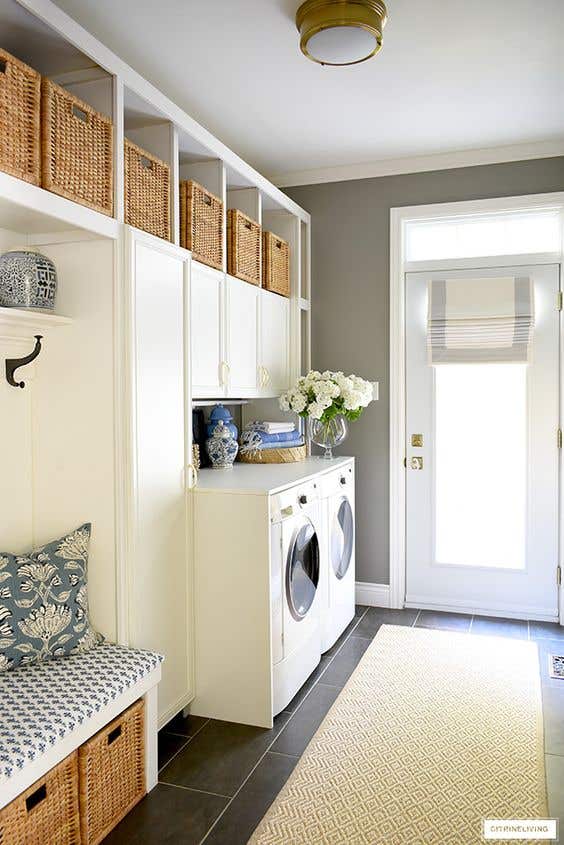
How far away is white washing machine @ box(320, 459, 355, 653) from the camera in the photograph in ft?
11.2

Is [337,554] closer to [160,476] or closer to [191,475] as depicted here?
[191,475]

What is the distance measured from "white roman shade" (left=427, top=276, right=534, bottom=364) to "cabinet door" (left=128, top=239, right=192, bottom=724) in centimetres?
190

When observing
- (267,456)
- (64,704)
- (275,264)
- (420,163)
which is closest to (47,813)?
(64,704)

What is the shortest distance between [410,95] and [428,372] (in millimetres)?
1581

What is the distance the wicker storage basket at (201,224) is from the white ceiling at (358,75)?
0.52 m

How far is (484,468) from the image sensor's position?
4.06 metres

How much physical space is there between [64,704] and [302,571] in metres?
1.37

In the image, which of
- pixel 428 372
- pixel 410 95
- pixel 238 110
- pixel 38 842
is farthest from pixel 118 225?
pixel 428 372

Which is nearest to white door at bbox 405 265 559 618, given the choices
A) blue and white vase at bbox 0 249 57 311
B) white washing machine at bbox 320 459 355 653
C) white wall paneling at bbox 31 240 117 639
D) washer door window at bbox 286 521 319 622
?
white washing machine at bbox 320 459 355 653

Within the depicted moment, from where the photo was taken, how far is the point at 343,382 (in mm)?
3768

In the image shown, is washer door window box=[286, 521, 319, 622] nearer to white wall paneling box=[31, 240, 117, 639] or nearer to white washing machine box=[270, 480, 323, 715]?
white washing machine box=[270, 480, 323, 715]

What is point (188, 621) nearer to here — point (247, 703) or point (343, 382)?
point (247, 703)

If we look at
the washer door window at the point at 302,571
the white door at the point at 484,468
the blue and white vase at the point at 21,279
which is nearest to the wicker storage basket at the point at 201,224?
the blue and white vase at the point at 21,279

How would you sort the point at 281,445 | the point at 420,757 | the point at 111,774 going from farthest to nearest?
the point at 281,445
the point at 420,757
the point at 111,774
